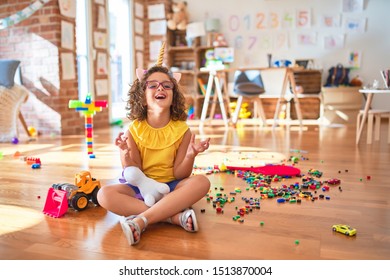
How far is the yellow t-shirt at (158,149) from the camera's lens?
1484 millimetres

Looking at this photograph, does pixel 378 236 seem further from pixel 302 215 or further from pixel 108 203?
pixel 108 203

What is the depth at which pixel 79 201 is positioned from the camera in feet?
4.88

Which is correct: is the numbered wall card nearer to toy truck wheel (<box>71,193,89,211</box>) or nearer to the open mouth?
the open mouth

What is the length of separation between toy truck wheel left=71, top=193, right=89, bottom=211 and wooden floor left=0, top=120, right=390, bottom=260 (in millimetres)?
27

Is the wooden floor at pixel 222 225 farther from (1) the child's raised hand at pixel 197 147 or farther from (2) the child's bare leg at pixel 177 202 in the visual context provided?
(1) the child's raised hand at pixel 197 147

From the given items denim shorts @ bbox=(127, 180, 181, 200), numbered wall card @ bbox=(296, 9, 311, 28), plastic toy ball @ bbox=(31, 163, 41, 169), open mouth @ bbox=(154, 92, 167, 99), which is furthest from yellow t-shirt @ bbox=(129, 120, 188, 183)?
numbered wall card @ bbox=(296, 9, 311, 28)

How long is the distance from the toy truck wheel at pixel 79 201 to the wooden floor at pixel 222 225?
27mm

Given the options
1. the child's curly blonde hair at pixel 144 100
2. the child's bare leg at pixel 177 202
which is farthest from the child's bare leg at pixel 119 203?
the child's curly blonde hair at pixel 144 100

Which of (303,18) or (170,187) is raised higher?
(303,18)

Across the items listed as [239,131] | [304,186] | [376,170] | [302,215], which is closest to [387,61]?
[239,131]

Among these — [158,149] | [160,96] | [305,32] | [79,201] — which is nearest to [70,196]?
[79,201]

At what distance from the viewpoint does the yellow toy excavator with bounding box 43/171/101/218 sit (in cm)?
143

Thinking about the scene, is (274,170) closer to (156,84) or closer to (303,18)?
(156,84)

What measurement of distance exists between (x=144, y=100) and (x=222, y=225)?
1.87 feet
